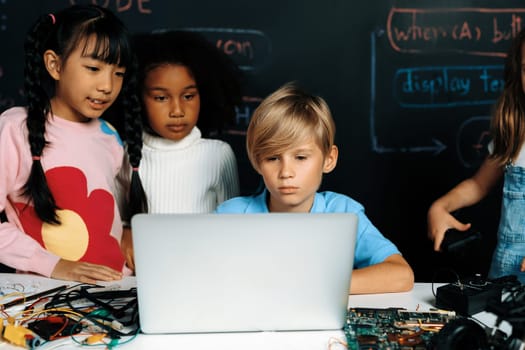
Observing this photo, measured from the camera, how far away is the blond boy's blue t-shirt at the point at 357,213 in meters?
1.56

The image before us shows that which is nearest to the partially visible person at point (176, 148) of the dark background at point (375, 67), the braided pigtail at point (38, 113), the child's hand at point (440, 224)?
the braided pigtail at point (38, 113)

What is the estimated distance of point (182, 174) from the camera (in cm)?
204

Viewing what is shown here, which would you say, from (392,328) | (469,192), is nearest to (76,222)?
(392,328)

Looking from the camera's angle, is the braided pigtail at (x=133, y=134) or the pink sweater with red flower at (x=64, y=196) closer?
the pink sweater with red flower at (x=64, y=196)

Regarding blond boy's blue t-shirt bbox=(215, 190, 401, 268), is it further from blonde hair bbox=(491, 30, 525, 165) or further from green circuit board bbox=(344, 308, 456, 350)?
blonde hair bbox=(491, 30, 525, 165)

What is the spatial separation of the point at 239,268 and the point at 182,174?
1025 millimetres

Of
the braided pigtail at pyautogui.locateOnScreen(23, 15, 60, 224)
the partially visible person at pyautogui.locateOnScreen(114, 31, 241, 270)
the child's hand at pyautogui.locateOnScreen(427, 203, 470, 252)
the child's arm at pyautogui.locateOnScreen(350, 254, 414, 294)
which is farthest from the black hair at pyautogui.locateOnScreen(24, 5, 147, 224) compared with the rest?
the child's hand at pyautogui.locateOnScreen(427, 203, 470, 252)

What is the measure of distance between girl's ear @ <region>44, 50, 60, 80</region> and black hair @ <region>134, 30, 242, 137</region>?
1.10 ft

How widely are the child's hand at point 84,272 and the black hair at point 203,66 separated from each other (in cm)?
66

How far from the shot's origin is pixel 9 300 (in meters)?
1.37

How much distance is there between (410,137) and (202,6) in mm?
1064

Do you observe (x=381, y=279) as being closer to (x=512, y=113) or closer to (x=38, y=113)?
(x=512, y=113)

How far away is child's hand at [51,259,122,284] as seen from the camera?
4.94ft

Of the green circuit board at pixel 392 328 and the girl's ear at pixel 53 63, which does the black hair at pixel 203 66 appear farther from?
the green circuit board at pixel 392 328
